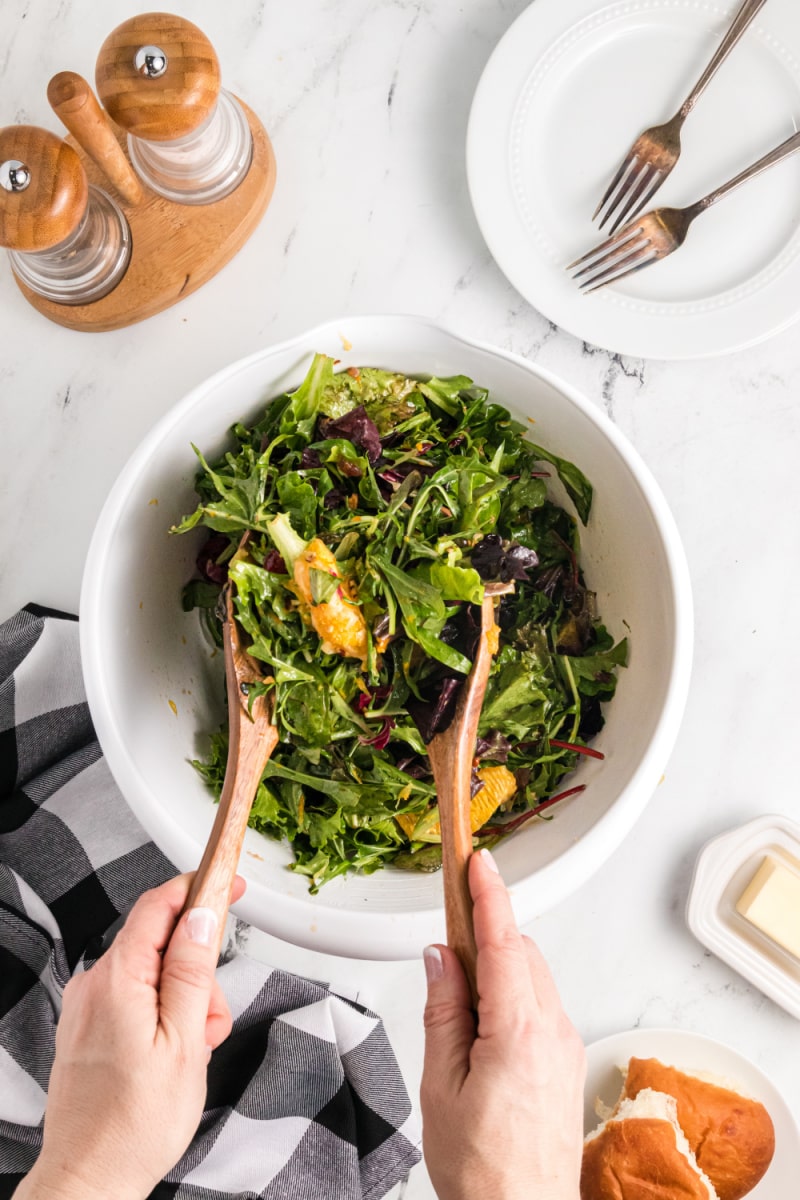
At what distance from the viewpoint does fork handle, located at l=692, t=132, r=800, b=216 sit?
1.44 meters

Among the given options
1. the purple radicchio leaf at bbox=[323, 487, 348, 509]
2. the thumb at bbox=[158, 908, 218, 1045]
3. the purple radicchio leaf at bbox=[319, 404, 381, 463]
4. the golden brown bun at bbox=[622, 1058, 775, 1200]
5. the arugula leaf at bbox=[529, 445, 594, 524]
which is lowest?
the golden brown bun at bbox=[622, 1058, 775, 1200]

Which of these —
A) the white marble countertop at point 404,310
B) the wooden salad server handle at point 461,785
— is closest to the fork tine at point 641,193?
the white marble countertop at point 404,310

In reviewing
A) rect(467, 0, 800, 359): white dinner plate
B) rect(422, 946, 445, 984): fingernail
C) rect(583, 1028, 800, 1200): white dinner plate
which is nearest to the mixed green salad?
rect(422, 946, 445, 984): fingernail

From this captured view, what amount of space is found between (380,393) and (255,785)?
573 mm

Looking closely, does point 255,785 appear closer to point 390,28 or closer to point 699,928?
point 699,928

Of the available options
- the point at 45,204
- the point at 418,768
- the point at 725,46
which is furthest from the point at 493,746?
the point at 725,46

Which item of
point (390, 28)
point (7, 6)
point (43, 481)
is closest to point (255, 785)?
point (43, 481)

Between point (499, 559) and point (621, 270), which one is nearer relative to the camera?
point (499, 559)

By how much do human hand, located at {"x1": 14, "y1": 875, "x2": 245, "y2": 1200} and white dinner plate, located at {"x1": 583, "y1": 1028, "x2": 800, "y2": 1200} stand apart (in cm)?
90

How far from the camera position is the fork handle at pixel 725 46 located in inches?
56.3

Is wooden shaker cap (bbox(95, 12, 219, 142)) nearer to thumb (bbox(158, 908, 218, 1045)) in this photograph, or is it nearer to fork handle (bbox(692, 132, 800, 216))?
fork handle (bbox(692, 132, 800, 216))

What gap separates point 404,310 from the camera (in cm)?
156

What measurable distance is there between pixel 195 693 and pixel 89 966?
518 mm

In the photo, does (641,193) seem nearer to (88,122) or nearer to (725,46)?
(725,46)
